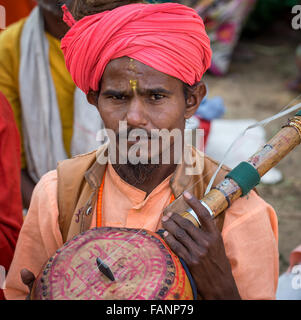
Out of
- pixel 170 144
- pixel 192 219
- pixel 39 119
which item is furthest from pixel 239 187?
pixel 39 119

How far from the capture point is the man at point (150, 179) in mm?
1795

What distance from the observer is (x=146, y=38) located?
1.88 m

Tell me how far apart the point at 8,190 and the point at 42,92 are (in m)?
1.23

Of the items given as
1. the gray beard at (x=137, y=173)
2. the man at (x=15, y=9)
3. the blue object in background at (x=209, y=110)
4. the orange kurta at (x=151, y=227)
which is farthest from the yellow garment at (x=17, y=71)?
the gray beard at (x=137, y=173)

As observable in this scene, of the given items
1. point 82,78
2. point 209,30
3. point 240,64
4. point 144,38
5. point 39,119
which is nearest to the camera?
point 144,38

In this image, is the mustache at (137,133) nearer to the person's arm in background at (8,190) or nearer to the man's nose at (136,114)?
the man's nose at (136,114)

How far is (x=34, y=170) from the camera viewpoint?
387cm

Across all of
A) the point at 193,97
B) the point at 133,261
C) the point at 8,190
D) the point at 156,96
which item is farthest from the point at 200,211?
the point at 8,190

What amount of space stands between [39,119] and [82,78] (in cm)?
173

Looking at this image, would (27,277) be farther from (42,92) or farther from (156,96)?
(42,92)

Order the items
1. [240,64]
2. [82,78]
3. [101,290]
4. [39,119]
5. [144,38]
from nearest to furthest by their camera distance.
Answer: [101,290]
[144,38]
[82,78]
[39,119]
[240,64]
